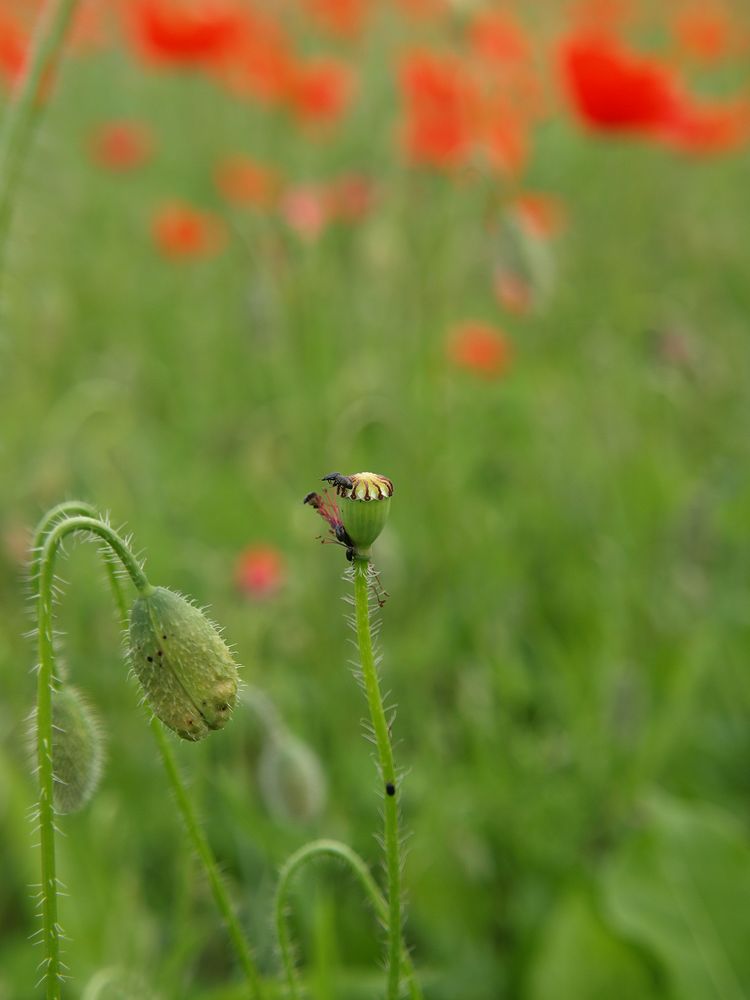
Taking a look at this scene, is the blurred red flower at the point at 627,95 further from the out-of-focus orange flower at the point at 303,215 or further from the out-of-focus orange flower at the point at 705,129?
the out-of-focus orange flower at the point at 303,215

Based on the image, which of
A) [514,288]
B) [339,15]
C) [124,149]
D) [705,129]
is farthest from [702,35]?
[514,288]

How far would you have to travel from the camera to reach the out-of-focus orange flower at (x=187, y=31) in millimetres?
3648

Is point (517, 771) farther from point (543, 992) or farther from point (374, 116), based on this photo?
point (374, 116)

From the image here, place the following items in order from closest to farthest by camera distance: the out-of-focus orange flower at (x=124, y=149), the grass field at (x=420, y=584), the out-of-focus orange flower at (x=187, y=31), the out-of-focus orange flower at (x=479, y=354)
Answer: the grass field at (x=420, y=584), the out-of-focus orange flower at (x=479, y=354), the out-of-focus orange flower at (x=187, y=31), the out-of-focus orange flower at (x=124, y=149)

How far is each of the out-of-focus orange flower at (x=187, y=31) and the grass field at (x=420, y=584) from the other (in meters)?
0.09

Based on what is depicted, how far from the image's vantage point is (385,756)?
945 millimetres

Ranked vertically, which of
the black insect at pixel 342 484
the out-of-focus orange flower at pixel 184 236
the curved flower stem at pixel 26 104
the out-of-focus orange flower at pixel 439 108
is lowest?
the black insect at pixel 342 484

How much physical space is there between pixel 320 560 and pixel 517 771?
732 millimetres

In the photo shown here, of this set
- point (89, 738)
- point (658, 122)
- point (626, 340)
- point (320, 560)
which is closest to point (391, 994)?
point (89, 738)

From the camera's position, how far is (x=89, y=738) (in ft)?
3.93

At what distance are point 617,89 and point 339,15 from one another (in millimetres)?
2703

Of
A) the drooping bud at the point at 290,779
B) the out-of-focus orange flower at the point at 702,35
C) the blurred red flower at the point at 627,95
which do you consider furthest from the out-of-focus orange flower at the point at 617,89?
the out-of-focus orange flower at the point at 702,35

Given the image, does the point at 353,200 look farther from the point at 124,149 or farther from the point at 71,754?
the point at 71,754

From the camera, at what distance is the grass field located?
189cm
